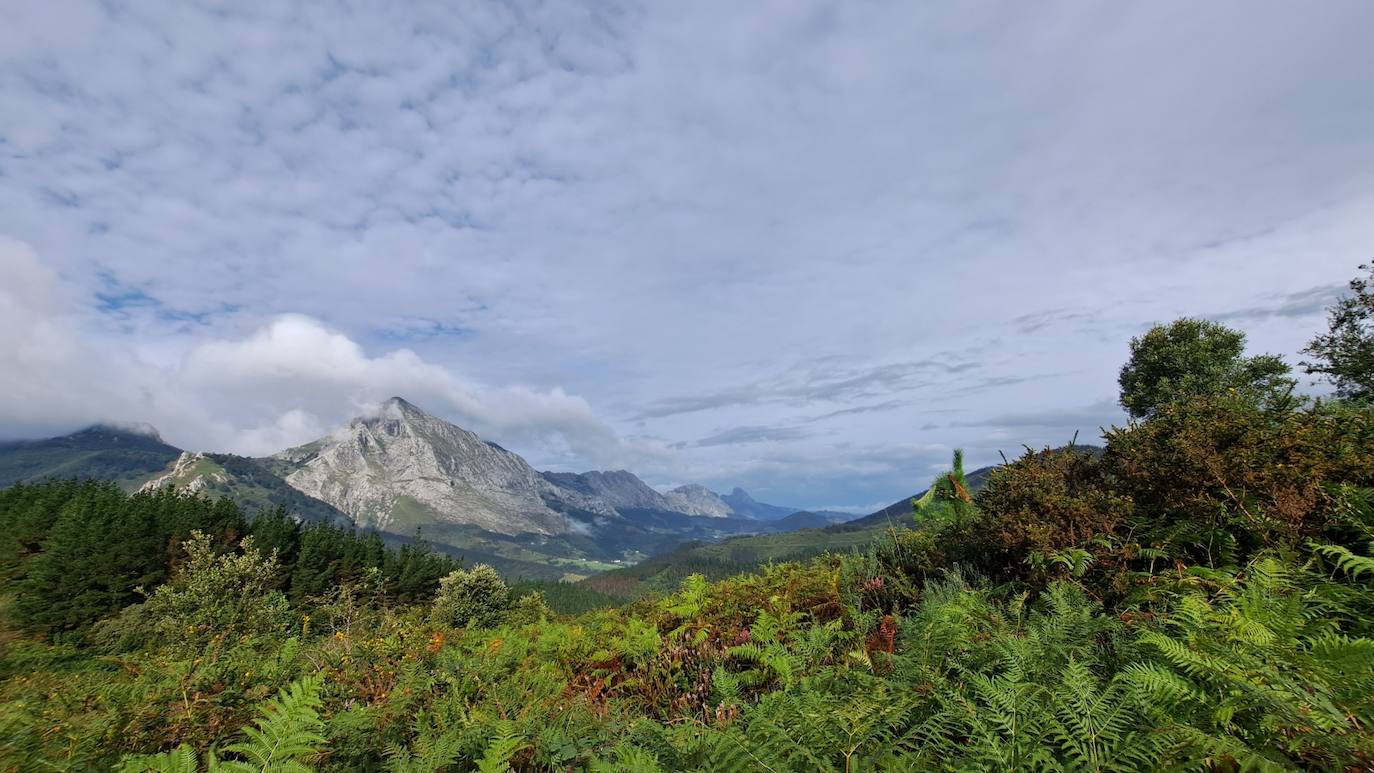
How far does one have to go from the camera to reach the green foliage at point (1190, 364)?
2827cm

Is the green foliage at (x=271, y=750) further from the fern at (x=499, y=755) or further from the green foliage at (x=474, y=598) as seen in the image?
the green foliage at (x=474, y=598)

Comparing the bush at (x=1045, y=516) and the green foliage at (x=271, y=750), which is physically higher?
the bush at (x=1045, y=516)

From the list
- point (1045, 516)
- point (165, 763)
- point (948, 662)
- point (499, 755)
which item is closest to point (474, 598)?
point (1045, 516)

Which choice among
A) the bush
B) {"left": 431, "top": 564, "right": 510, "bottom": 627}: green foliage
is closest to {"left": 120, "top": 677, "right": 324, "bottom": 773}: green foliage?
the bush

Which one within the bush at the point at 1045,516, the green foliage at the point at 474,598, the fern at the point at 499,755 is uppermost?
the bush at the point at 1045,516

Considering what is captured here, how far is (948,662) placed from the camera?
377 cm

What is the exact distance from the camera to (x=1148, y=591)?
4625 millimetres

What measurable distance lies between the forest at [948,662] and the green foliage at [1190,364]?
2826cm

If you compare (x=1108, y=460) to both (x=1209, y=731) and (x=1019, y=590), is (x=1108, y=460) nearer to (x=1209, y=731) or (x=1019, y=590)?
(x=1019, y=590)

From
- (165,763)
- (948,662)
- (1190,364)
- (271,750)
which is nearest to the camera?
(165,763)

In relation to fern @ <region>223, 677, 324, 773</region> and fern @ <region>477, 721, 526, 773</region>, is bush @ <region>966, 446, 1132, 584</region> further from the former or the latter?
fern @ <region>223, 677, 324, 773</region>

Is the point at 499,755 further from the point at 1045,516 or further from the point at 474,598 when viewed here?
the point at 474,598

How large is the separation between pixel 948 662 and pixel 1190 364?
1426 inches

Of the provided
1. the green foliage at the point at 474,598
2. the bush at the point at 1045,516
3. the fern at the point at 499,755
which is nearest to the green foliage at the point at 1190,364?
the bush at the point at 1045,516
